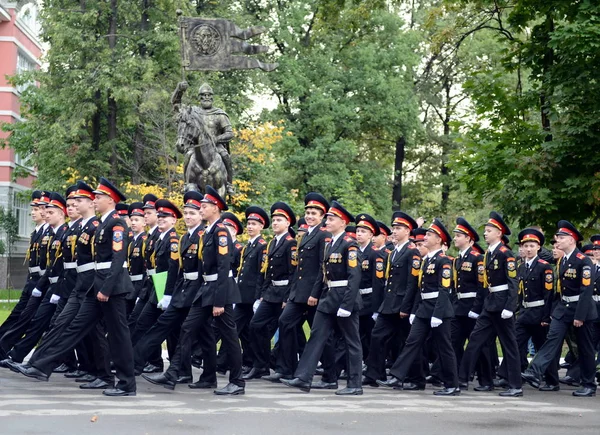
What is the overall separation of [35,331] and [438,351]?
15.6 feet

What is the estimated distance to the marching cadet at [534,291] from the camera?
13844 mm

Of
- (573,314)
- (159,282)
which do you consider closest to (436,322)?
(573,314)

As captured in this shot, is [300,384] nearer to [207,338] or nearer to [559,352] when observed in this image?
[207,338]

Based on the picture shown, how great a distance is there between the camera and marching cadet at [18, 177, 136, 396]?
1077 cm

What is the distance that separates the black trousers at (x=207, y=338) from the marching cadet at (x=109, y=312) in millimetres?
781

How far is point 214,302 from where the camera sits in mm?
11242

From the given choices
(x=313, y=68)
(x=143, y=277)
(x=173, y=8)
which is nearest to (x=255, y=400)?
(x=143, y=277)

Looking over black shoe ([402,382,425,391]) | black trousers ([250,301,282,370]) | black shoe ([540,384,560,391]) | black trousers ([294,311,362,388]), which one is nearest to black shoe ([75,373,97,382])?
black trousers ([250,301,282,370])

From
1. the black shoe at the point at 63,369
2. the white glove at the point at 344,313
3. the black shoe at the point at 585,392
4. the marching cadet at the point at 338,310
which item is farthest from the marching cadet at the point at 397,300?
the black shoe at the point at 63,369

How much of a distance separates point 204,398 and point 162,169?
2218 cm

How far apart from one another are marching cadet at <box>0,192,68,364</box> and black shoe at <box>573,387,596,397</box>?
6.27 metres

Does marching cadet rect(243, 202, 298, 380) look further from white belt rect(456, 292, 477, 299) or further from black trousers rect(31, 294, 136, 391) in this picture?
black trousers rect(31, 294, 136, 391)

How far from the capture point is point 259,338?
13.5 metres

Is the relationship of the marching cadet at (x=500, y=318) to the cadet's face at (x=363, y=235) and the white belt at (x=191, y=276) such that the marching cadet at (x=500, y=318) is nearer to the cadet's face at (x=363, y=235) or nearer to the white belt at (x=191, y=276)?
the cadet's face at (x=363, y=235)
